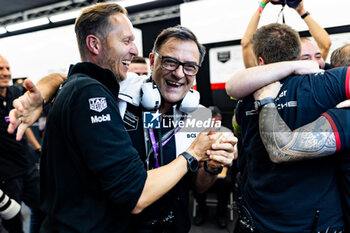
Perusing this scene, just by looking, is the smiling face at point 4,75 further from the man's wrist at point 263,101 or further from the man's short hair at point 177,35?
the man's wrist at point 263,101

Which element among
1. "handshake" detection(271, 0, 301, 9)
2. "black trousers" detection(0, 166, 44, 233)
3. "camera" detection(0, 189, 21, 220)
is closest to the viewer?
"handshake" detection(271, 0, 301, 9)

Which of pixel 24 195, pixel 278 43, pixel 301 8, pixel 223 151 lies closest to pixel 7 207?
pixel 24 195

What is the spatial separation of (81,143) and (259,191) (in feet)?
3.17

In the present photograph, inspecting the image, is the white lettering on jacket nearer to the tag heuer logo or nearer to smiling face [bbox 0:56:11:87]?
the tag heuer logo

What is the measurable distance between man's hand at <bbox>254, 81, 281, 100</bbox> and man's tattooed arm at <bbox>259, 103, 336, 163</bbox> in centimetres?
7

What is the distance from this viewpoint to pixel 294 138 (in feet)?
3.02

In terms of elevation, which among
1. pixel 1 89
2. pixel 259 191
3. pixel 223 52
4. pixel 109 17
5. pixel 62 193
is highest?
pixel 223 52

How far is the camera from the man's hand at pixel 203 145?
3.03 feet

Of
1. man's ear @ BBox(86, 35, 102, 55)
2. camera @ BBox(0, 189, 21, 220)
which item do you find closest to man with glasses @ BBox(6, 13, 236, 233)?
man's ear @ BBox(86, 35, 102, 55)

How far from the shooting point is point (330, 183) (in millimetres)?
1021

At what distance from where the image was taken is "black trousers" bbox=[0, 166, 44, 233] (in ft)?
7.25

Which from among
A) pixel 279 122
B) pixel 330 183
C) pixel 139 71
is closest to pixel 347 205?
pixel 330 183

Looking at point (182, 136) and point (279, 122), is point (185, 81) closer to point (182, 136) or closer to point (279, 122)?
point (182, 136)

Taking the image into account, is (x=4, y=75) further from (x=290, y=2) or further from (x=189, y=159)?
(x=290, y=2)
